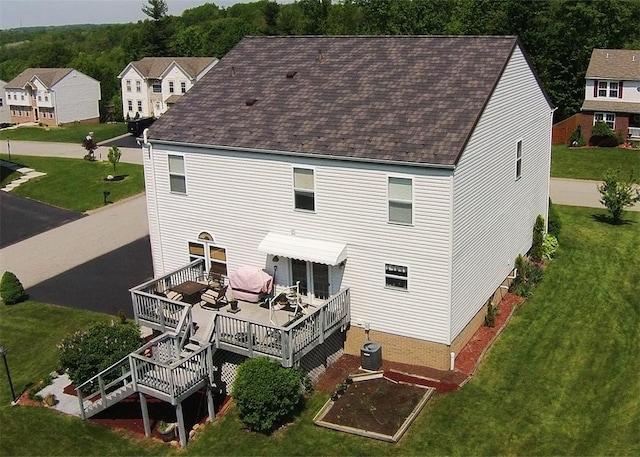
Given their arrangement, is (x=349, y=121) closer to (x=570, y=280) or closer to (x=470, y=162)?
(x=470, y=162)

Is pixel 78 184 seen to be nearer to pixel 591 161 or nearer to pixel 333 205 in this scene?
pixel 333 205

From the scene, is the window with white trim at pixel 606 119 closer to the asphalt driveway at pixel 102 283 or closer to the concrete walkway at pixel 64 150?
the concrete walkway at pixel 64 150

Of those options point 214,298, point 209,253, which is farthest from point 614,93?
point 214,298

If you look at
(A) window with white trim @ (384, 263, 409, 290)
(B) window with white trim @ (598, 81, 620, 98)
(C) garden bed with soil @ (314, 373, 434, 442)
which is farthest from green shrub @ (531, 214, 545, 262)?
(B) window with white trim @ (598, 81, 620, 98)

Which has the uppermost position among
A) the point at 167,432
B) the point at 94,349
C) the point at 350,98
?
the point at 350,98

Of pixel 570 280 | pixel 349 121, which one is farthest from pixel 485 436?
pixel 570 280

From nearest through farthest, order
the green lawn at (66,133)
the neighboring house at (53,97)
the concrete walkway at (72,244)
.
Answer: the concrete walkway at (72,244)
the green lawn at (66,133)
the neighboring house at (53,97)

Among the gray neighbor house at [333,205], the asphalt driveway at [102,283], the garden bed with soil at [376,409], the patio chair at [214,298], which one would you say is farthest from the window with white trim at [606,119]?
the patio chair at [214,298]
